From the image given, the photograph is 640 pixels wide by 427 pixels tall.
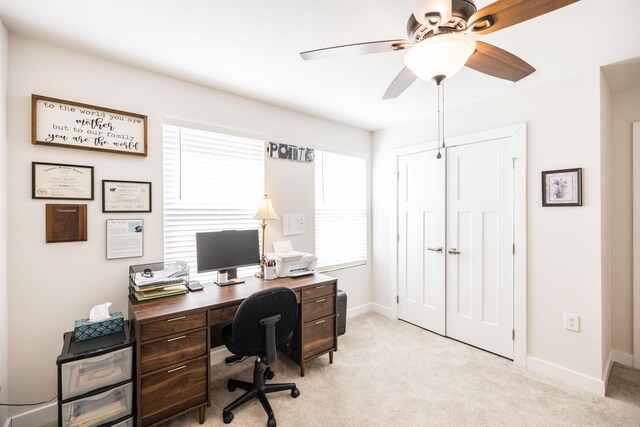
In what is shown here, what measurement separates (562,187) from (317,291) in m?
2.20

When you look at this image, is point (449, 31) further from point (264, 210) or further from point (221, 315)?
point (221, 315)

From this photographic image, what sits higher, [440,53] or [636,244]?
[440,53]

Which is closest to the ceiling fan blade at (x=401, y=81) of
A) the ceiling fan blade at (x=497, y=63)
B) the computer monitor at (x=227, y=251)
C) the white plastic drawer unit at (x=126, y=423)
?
the ceiling fan blade at (x=497, y=63)

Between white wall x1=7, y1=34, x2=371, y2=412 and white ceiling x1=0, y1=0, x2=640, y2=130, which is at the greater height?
white ceiling x1=0, y1=0, x2=640, y2=130

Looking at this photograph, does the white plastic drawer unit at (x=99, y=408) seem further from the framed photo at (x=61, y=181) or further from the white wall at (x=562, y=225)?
the white wall at (x=562, y=225)

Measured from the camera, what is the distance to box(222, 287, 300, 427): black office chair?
71.3 inches

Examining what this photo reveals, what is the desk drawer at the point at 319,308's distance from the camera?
2471mm

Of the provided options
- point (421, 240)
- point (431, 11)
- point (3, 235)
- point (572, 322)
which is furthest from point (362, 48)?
point (572, 322)

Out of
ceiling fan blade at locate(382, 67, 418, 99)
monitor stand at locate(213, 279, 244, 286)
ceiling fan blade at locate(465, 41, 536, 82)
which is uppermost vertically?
ceiling fan blade at locate(465, 41, 536, 82)

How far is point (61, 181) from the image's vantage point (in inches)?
76.8

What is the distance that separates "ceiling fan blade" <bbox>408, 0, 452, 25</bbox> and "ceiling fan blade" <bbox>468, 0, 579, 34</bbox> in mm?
147

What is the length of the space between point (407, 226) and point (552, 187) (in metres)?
1.50

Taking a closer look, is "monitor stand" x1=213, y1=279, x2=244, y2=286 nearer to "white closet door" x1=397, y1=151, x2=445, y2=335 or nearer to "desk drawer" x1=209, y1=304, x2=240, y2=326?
"desk drawer" x1=209, y1=304, x2=240, y2=326

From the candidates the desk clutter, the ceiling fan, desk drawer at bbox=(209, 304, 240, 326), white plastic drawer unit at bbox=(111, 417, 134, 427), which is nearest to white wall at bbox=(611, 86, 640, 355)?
the ceiling fan
